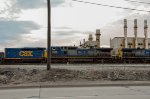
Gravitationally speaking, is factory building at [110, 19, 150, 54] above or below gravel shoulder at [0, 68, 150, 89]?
above

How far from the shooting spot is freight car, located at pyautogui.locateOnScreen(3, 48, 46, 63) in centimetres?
6128

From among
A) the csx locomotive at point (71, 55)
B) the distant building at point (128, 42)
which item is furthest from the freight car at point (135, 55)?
the distant building at point (128, 42)

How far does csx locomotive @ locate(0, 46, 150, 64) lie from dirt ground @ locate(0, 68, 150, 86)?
115 feet

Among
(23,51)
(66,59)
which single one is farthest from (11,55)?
(66,59)

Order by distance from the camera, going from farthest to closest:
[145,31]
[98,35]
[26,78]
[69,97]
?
[145,31] < [98,35] < [26,78] < [69,97]

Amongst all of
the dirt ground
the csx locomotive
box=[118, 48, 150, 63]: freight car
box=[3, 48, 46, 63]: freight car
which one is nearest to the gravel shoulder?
the dirt ground

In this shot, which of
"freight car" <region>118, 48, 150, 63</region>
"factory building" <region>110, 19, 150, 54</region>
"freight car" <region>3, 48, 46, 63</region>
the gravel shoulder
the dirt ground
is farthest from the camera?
"factory building" <region>110, 19, 150, 54</region>

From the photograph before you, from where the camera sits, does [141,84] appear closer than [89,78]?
Yes

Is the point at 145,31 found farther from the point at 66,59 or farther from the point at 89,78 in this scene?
the point at 89,78

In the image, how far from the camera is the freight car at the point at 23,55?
61281mm

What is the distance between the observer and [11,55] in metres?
61.9

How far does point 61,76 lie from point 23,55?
131ft

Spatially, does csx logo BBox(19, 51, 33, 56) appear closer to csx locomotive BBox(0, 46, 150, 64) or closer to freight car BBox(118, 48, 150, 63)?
csx locomotive BBox(0, 46, 150, 64)

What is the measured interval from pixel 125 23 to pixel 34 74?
269 feet
